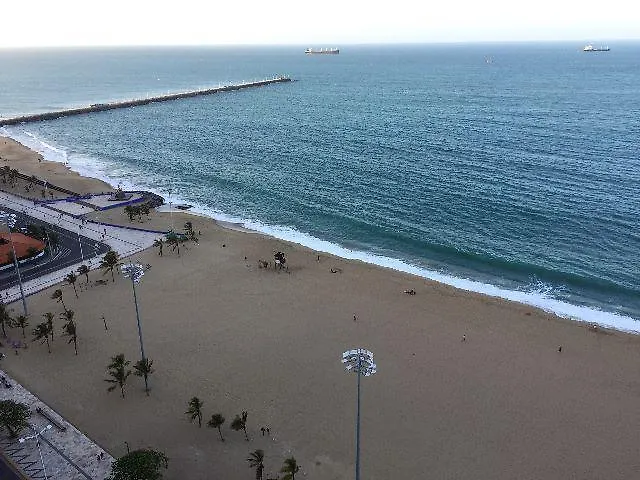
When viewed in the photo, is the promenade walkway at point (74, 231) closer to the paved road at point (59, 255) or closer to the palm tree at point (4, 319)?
the paved road at point (59, 255)

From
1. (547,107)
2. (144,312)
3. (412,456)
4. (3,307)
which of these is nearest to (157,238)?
(144,312)

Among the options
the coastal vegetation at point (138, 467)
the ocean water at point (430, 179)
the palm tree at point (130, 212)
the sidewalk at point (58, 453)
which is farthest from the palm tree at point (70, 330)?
the ocean water at point (430, 179)

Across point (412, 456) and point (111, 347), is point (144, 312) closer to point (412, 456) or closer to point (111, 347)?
point (111, 347)

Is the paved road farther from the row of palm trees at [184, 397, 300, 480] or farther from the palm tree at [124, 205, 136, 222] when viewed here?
the row of palm trees at [184, 397, 300, 480]

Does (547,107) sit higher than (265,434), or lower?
higher

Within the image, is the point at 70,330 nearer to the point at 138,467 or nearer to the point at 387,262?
the point at 138,467

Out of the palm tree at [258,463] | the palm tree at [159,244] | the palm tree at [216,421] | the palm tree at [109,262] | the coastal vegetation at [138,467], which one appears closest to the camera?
the coastal vegetation at [138,467]
